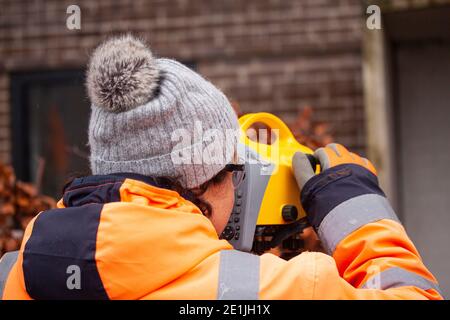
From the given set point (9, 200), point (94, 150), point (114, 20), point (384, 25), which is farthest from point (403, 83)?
point (94, 150)

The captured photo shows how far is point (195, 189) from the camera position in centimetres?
170

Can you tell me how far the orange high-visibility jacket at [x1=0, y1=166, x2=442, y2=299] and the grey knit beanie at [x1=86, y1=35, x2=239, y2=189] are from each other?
73mm

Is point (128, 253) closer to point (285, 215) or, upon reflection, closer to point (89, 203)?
point (89, 203)

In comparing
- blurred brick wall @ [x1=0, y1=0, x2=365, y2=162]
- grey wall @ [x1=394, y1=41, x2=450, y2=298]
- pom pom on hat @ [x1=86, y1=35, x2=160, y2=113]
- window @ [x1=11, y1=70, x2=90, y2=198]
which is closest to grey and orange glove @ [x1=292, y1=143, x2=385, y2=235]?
pom pom on hat @ [x1=86, y1=35, x2=160, y2=113]

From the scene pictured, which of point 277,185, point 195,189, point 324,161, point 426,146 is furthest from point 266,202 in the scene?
point 426,146

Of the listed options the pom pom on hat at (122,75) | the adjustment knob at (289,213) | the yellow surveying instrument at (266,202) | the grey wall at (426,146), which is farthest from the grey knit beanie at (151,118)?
the grey wall at (426,146)

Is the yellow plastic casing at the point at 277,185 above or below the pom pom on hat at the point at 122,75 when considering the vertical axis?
below

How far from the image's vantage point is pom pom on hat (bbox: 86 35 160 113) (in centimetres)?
159

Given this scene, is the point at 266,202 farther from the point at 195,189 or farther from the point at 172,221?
the point at 172,221

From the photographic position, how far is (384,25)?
4820mm

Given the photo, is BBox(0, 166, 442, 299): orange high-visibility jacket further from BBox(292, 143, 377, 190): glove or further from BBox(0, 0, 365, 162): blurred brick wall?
BBox(0, 0, 365, 162): blurred brick wall

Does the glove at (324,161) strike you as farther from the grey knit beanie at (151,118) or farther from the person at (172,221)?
the grey knit beanie at (151,118)

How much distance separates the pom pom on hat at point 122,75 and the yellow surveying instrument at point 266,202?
36 centimetres

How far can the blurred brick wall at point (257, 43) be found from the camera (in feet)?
15.8
